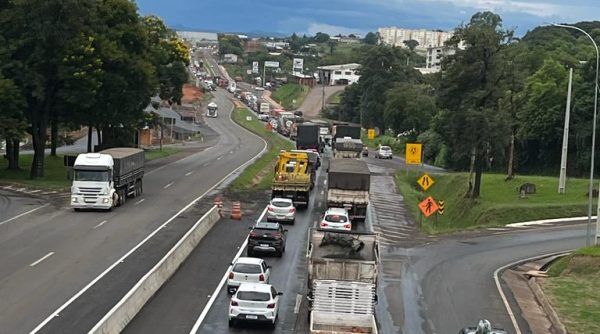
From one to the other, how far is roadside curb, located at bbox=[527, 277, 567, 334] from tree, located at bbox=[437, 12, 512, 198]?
21530mm

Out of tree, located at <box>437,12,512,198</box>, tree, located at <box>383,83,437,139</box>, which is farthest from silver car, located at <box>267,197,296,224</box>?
tree, located at <box>383,83,437,139</box>

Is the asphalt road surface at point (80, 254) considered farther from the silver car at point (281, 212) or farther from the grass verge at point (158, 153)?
the grass verge at point (158, 153)

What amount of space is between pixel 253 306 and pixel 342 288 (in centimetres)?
266

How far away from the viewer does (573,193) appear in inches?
2251

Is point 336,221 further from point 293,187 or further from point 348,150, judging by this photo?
point 348,150

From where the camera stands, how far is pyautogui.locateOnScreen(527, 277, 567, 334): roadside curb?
2798 cm

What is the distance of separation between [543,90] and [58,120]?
4205cm

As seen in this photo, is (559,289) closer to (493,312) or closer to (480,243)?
(493,312)

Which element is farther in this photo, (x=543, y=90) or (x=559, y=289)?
(x=543, y=90)

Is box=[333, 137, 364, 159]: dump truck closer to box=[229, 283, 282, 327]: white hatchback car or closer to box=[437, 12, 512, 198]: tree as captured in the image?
box=[437, 12, 512, 198]: tree

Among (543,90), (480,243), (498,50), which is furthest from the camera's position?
(543,90)

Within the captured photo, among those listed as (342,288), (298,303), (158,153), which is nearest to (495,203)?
(298,303)

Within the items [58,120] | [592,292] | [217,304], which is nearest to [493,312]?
[592,292]

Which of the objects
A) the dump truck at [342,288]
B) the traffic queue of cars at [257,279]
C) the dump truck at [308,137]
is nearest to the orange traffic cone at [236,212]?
the traffic queue of cars at [257,279]
